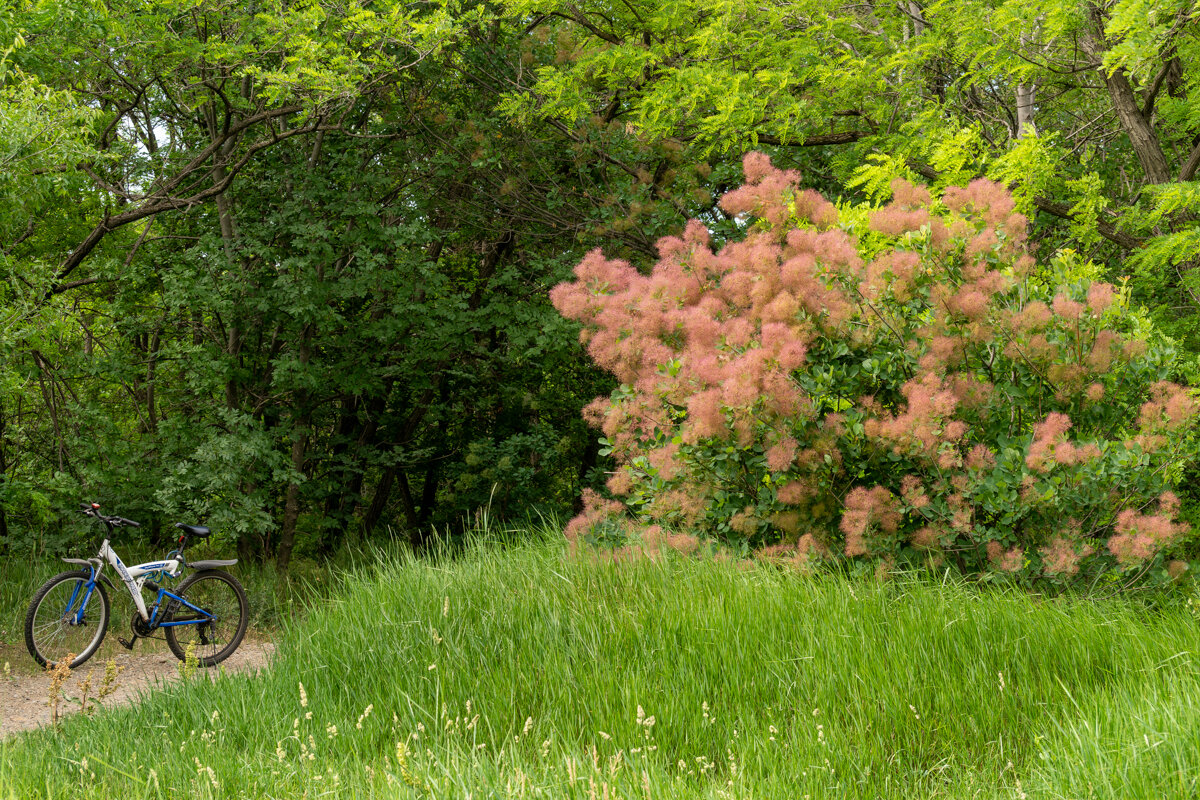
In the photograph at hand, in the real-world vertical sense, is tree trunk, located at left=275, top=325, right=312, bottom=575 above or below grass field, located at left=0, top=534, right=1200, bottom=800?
above

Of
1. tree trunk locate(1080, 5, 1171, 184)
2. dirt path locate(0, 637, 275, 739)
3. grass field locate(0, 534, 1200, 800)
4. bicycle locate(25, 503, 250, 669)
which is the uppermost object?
tree trunk locate(1080, 5, 1171, 184)

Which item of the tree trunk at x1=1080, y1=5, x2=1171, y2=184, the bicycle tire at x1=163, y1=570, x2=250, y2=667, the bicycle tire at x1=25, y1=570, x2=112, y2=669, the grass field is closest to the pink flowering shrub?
the grass field

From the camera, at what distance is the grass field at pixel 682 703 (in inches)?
108

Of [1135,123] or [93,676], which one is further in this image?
[1135,123]

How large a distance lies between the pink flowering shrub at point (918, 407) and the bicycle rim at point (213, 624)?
3.83 m

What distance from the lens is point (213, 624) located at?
7078 mm

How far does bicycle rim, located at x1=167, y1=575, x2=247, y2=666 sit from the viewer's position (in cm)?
684

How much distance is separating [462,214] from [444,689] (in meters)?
6.96

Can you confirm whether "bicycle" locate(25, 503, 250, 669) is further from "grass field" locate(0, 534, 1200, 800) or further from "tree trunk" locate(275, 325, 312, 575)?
"grass field" locate(0, 534, 1200, 800)

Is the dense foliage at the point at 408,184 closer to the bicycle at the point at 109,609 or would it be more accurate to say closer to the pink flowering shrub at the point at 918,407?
the bicycle at the point at 109,609

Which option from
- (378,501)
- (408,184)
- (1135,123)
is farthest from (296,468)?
(1135,123)

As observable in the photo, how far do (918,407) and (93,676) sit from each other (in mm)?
5428

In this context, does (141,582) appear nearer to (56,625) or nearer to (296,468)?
(56,625)

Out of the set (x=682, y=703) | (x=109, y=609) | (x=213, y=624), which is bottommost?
(x=682, y=703)
